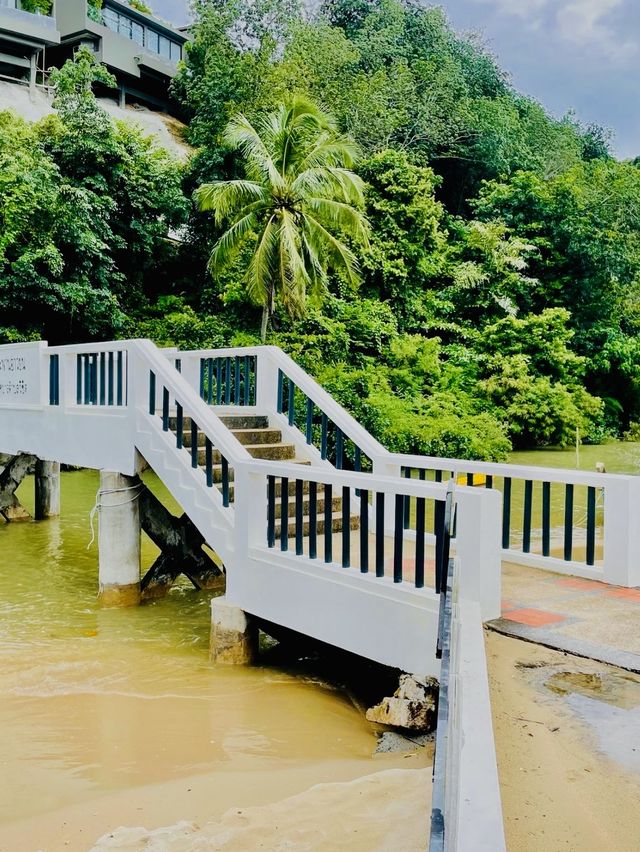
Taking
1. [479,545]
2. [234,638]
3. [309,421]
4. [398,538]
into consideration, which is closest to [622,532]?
[479,545]

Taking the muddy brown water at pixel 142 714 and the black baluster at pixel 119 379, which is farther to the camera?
the black baluster at pixel 119 379

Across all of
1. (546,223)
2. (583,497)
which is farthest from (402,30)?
(583,497)

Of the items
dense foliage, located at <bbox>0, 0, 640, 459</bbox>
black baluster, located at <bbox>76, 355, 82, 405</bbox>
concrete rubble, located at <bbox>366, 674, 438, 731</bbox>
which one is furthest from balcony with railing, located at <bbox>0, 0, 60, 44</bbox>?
concrete rubble, located at <bbox>366, 674, 438, 731</bbox>

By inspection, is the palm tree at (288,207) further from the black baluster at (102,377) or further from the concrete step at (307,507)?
the concrete step at (307,507)

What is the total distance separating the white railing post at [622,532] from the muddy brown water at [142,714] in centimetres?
212

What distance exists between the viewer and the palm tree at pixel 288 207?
19.1 metres

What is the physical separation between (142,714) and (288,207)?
1646 cm

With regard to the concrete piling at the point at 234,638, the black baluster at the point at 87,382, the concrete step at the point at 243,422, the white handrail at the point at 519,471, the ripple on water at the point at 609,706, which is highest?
the black baluster at the point at 87,382

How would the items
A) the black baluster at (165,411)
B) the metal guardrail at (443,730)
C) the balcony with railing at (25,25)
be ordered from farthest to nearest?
1. the balcony with railing at (25,25)
2. the black baluster at (165,411)
3. the metal guardrail at (443,730)

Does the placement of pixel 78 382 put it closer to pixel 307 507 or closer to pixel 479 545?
pixel 307 507

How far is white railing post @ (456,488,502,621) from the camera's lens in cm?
432

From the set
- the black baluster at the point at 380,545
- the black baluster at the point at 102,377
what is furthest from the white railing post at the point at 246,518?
the black baluster at the point at 102,377

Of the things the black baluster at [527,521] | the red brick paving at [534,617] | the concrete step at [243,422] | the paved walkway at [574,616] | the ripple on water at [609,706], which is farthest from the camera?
the concrete step at [243,422]

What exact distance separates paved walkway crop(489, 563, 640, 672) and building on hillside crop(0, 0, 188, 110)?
4234 cm
